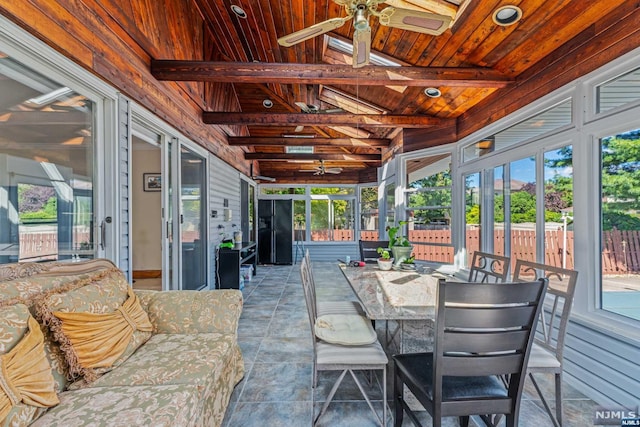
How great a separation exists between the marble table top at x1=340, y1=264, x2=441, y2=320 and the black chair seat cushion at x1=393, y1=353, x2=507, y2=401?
276 millimetres

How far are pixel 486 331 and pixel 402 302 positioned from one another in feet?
1.88

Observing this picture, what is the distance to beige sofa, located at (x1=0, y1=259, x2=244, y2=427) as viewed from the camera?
1215 millimetres

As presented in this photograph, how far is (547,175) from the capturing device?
282 centimetres

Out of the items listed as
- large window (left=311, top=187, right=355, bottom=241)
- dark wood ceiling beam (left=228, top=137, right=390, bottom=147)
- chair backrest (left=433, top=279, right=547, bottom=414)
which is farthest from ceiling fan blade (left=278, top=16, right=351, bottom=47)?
large window (left=311, top=187, right=355, bottom=241)

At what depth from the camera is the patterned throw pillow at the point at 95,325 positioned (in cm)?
146

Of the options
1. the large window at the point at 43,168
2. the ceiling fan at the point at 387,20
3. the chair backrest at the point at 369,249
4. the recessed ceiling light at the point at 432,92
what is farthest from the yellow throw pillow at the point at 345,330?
the recessed ceiling light at the point at 432,92

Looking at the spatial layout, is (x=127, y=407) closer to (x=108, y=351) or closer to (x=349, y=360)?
(x=108, y=351)

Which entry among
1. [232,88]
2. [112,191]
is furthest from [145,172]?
[112,191]

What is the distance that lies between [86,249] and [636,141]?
13.6 feet

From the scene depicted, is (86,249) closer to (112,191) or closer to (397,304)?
(112,191)

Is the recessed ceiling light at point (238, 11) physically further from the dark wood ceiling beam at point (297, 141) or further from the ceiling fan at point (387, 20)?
the dark wood ceiling beam at point (297, 141)

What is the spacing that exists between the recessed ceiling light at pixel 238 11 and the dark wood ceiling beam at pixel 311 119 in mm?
1233

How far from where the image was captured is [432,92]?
389 cm

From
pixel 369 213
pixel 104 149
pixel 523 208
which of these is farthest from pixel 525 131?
pixel 369 213
